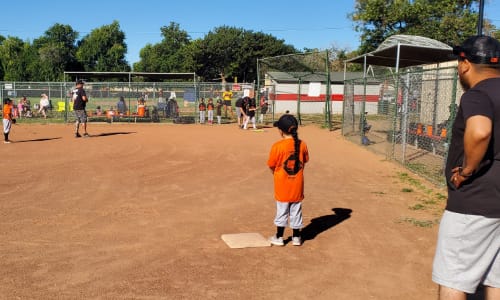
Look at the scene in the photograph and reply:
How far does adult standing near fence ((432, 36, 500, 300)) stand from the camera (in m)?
2.53

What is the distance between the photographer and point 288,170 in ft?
17.9

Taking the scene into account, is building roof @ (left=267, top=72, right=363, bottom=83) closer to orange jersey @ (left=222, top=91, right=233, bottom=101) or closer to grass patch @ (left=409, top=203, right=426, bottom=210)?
orange jersey @ (left=222, top=91, right=233, bottom=101)

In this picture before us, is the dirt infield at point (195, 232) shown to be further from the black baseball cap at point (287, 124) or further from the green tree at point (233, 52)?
the green tree at point (233, 52)

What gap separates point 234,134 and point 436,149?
894cm

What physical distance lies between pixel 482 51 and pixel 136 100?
1017 inches

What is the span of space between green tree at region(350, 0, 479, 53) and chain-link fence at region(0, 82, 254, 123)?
15.3m

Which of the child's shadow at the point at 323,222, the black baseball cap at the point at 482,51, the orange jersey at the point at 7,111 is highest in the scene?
the black baseball cap at the point at 482,51

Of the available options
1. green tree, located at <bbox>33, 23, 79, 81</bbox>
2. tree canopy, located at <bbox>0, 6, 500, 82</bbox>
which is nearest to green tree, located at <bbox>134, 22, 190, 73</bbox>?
tree canopy, located at <bbox>0, 6, 500, 82</bbox>

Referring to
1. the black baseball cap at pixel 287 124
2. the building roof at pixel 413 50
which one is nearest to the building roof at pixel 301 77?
the building roof at pixel 413 50

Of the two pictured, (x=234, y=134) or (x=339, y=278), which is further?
(x=234, y=134)

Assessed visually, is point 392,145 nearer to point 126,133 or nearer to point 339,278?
point 339,278

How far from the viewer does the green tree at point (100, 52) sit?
284 ft

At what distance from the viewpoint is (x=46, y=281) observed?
14.5 ft

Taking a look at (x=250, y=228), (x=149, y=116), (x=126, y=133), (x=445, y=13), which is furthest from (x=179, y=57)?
(x=250, y=228)
